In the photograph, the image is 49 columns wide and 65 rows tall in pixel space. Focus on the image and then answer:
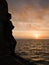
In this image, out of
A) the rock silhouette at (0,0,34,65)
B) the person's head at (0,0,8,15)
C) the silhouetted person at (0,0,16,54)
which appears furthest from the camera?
the person's head at (0,0,8,15)

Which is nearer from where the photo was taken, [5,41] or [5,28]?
[5,41]

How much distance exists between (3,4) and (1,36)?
195 inches

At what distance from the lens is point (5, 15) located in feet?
97.0

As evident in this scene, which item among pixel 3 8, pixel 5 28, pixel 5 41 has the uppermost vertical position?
pixel 3 8

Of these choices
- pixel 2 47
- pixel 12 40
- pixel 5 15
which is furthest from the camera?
pixel 12 40

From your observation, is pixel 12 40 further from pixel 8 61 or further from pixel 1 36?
pixel 8 61

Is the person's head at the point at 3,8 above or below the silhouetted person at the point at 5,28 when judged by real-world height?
above

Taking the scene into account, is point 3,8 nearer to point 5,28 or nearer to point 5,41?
point 5,28

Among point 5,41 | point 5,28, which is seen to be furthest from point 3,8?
point 5,41

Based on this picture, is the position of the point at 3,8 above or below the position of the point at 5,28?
above

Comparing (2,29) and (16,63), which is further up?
(2,29)

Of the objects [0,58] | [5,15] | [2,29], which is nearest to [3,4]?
[5,15]

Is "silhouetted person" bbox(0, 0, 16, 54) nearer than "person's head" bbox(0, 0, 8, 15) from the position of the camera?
Yes

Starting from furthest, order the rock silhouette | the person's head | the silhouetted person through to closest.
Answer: the person's head, the silhouetted person, the rock silhouette
